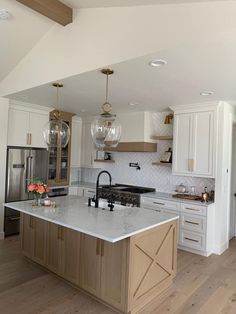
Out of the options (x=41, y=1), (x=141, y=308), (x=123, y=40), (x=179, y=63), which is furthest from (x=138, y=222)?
(x=41, y=1)

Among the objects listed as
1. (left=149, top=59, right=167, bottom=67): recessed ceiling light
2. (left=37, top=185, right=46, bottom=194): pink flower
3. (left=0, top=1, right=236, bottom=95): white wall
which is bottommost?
(left=37, top=185, right=46, bottom=194): pink flower

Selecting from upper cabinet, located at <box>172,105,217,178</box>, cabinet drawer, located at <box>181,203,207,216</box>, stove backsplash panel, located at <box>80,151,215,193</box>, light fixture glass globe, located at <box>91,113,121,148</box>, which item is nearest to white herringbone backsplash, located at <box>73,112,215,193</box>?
stove backsplash panel, located at <box>80,151,215,193</box>

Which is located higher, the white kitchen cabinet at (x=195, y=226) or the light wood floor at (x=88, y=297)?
the white kitchen cabinet at (x=195, y=226)

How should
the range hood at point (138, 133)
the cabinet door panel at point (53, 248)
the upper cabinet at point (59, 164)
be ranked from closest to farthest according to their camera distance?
1. the cabinet door panel at point (53, 248)
2. the range hood at point (138, 133)
3. the upper cabinet at point (59, 164)

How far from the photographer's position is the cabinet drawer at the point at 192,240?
13.2ft

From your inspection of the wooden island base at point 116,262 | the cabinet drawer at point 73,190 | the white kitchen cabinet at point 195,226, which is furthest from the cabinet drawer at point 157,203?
the cabinet drawer at point 73,190

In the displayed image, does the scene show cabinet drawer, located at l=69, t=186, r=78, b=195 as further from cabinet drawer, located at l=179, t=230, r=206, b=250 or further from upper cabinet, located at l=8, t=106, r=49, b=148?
cabinet drawer, located at l=179, t=230, r=206, b=250

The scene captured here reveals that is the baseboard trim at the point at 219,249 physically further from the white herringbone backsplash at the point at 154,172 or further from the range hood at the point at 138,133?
the range hood at the point at 138,133

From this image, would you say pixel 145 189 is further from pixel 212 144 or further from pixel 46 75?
pixel 46 75

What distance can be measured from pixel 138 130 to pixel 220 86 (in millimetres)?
2149

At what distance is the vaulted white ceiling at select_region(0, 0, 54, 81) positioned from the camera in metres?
2.87

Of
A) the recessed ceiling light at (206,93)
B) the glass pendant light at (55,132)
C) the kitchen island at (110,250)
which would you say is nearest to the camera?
the kitchen island at (110,250)

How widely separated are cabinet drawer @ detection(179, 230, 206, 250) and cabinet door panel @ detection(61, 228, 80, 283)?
2120mm

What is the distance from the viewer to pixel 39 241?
3359mm
